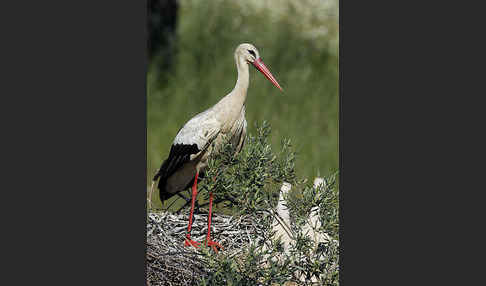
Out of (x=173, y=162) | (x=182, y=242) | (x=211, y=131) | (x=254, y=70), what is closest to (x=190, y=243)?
(x=182, y=242)

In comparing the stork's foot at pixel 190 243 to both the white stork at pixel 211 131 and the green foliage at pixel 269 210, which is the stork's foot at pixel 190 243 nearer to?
the white stork at pixel 211 131

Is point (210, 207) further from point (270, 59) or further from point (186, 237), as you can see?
point (270, 59)

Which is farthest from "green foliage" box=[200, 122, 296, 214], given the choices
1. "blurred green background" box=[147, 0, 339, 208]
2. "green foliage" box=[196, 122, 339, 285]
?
"blurred green background" box=[147, 0, 339, 208]

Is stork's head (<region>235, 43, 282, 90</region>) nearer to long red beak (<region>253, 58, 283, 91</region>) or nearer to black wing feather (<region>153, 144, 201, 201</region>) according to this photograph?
long red beak (<region>253, 58, 283, 91</region>)

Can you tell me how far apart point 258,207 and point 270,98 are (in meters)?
0.98

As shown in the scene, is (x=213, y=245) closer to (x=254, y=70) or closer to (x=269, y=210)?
(x=269, y=210)

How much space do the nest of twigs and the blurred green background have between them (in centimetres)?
29

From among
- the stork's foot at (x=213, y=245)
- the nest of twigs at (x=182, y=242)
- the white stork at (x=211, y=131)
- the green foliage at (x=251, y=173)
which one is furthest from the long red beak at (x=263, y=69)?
the stork's foot at (x=213, y=245)

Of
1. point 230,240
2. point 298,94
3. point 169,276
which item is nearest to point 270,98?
point 298,94

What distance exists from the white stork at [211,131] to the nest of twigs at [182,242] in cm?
8

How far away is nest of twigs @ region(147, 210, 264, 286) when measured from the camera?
7.79 meters

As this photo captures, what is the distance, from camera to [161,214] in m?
8.04

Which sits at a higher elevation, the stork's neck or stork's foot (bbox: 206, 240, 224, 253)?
the stork's neck

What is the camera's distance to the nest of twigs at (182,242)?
7.79 meters
